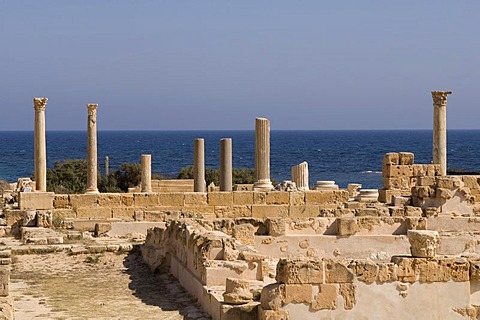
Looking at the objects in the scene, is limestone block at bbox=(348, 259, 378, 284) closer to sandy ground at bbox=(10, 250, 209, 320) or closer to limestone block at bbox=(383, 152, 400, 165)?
sandy ground at bbox=(10, 250, 209, 320)

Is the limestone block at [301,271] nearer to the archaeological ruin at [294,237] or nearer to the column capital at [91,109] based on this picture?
the archaeological ruin at [294,237]

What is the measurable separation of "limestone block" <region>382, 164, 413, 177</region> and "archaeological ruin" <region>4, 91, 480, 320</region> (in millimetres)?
23

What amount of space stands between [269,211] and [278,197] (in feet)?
1.41

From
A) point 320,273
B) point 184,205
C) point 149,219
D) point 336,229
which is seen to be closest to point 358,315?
point 320,273

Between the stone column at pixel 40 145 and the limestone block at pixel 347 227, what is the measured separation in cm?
964

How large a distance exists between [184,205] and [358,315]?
11.8m

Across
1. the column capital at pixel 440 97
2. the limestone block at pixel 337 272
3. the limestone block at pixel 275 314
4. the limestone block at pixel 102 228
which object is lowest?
the limestone block at pixel 275 314

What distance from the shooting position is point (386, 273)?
37.5 feet

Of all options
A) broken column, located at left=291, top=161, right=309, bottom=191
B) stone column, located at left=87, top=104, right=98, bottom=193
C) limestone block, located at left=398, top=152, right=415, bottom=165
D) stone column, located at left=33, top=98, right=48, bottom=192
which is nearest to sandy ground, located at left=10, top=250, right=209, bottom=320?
stone column, located at left=33, top=98, right=48, bottom=192

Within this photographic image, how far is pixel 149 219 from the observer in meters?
20.3

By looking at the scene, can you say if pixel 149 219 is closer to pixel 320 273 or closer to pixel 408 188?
pixel 408 188

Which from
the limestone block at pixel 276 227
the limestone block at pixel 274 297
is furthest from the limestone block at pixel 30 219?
the limestone block at pixel 274 297

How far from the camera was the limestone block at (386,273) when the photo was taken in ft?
37.4

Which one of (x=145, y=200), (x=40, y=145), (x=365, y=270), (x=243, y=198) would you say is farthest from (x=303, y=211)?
(x=365, y=270)
